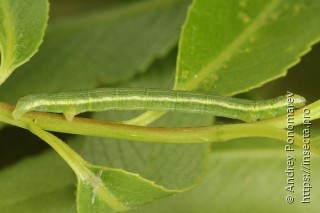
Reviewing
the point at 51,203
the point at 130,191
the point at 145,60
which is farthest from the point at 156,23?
the point at 130,191

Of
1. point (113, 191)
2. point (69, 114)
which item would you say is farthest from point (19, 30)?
point (113, 191)

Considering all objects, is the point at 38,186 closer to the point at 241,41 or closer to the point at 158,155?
the point at 158,155

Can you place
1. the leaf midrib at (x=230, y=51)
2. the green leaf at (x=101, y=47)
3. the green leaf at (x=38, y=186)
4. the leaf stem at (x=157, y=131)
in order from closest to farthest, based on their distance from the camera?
the leaf stem at (x=157, y=131), the leaf midrib at (x=230, y=51), the green leaf at (x=38, y=186), the green leaf at (x=101, y=47)

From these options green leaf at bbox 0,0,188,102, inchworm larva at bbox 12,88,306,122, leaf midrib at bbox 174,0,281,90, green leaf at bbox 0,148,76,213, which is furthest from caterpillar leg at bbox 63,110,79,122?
green leaf at bbox 0,0,188,102

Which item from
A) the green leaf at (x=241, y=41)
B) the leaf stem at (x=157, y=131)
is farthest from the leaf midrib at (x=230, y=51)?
the leaf stem at (x=157, y=131)

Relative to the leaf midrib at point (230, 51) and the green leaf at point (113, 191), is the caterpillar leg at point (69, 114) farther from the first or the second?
the leaf midrib at point (230, 51)

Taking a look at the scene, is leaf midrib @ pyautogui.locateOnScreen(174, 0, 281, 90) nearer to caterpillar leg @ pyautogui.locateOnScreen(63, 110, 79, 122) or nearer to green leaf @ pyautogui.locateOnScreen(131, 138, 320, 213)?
caterpillar leg @ pyautogui.locateOnScreen(63, 110, 79, 122)

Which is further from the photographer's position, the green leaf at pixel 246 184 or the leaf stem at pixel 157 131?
the green leaf at pixel 246 184

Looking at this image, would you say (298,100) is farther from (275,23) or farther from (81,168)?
(81,168)
